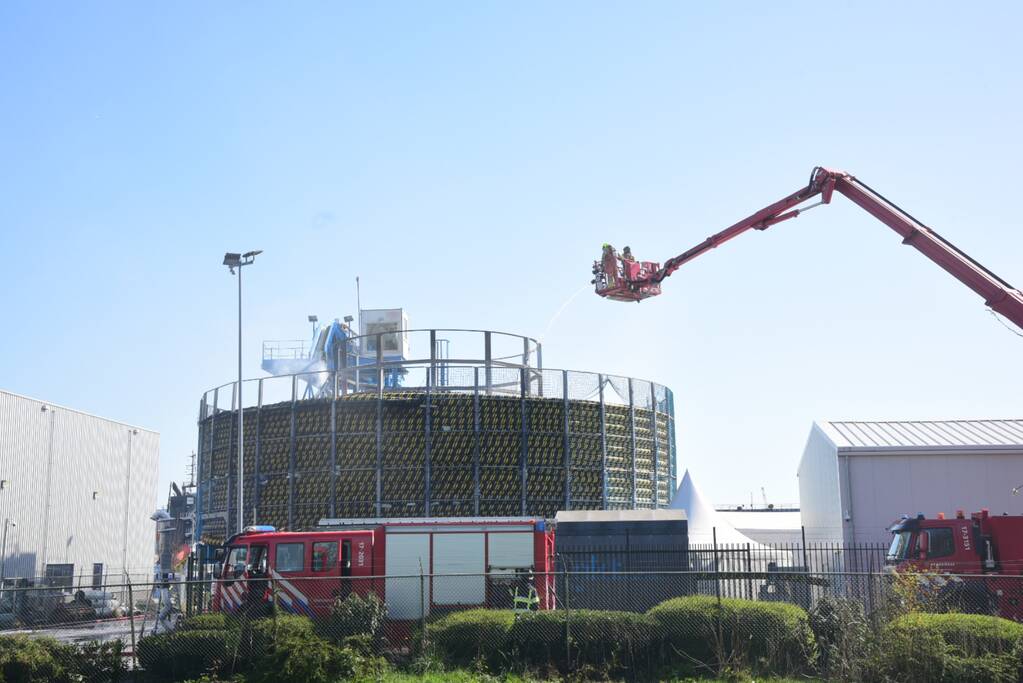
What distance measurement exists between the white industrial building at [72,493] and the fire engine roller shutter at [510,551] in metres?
24.7

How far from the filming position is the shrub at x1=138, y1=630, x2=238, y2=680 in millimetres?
18375

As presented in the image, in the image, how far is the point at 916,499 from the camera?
111 feet

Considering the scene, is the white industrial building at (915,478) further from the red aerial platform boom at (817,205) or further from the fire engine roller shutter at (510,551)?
the fire engine roller shutter at (510,551)

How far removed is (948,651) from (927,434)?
2103 cm

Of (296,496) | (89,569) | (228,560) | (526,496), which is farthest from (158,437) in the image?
(228,560)

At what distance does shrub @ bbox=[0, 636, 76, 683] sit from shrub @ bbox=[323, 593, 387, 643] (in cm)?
474

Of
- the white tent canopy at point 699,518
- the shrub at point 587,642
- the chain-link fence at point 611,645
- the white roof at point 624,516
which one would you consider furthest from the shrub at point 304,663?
the white tent canopy at point 699,518

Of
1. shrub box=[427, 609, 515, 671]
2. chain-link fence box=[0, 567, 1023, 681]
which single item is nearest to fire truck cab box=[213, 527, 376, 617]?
chain-link fence box=[0, 567, 1023, 681]

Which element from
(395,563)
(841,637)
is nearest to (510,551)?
(395,563)

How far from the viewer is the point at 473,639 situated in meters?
19.0

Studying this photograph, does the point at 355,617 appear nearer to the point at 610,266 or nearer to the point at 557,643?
the point at 557,643

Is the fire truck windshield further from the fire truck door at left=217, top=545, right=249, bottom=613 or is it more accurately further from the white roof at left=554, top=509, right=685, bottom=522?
the fire truck door at left=217, top=545, right=249, bottom=613

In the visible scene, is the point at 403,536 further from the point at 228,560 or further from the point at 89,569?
the point at 89,569

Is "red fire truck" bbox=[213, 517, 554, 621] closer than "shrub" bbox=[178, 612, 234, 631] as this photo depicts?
No
